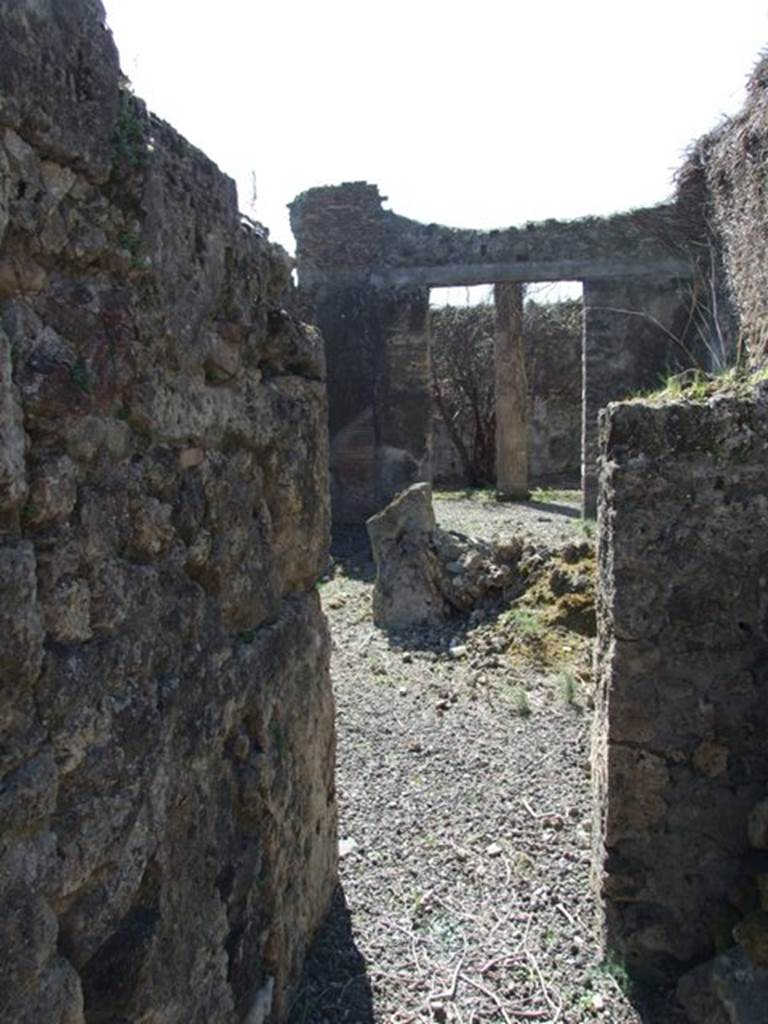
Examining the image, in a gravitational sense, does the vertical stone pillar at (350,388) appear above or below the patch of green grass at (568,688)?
above

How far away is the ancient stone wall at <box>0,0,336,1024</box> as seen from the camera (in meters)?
1.49

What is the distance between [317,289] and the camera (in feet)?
36.6

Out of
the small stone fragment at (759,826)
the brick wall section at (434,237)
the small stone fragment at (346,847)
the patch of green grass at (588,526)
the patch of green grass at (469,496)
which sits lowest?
the small stone fragment at (346,847)

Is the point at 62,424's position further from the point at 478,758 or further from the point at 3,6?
the point at 478,758

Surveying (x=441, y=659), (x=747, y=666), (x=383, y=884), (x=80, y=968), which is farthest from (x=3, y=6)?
(x=441, y=659)

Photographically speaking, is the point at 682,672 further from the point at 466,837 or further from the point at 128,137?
the point at 128,137

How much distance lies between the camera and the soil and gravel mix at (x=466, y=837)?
2914 millimetres

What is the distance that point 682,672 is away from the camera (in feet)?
9.51

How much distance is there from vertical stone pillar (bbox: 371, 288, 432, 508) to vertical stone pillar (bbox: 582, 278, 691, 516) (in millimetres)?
1894

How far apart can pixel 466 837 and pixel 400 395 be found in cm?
764

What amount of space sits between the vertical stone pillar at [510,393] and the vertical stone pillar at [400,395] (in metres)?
2.92

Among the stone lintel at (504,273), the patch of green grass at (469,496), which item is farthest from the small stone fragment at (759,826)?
the patch of green grass at (469,496)

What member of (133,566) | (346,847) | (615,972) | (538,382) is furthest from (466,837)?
(538,382)

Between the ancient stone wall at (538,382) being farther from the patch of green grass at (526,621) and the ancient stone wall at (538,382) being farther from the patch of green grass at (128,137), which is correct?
the patch of green grass at (128,137)
